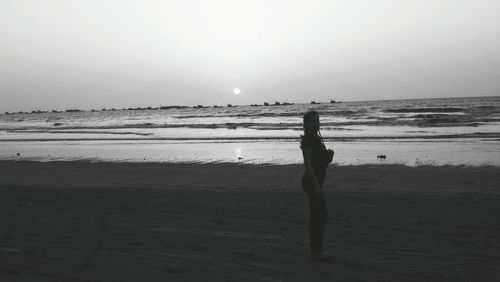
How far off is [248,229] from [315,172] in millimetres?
1933

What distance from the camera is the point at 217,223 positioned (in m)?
7.07

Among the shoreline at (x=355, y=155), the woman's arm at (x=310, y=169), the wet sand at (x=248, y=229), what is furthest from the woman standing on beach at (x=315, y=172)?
the shoreline at (x=355, y=155)

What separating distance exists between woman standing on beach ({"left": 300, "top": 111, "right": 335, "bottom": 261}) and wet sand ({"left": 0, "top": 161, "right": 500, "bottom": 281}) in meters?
0.24

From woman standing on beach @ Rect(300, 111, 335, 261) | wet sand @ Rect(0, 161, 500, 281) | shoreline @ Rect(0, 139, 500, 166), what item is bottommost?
shoreline @ Rect(0, 139, 500, 166)

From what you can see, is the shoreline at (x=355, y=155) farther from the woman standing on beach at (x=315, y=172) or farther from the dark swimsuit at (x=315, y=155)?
the dark swimsuit at (x=315, y=155)

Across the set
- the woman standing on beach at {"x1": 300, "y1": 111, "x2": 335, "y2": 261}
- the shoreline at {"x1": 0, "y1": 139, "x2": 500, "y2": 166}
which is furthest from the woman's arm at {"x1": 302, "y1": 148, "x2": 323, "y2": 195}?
the shoreline at {"x1": 0, "y1": 139, "x2": 500, "y2": 166}

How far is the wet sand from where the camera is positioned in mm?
4914

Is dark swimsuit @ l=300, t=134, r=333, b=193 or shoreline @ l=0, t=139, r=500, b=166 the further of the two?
shoreline @ l=0, t=139, r=500, b=166

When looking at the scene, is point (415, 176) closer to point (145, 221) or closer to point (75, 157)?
point (145, 221)

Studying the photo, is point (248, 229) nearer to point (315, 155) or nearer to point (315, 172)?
point (315, 172)

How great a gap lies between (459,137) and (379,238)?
811 inches

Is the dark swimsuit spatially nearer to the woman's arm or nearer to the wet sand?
the woman's arm

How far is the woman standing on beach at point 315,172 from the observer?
4.97m

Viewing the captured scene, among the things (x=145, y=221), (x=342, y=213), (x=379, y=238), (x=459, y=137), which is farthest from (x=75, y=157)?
(x=459, y=137)
